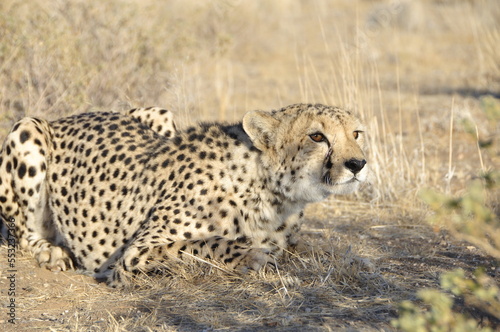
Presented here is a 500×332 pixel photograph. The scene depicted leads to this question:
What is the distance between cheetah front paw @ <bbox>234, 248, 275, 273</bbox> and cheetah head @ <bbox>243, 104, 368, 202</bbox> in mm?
317

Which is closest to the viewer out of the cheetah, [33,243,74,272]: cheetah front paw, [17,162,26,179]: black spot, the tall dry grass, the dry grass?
the dry grass

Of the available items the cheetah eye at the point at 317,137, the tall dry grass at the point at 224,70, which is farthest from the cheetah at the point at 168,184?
the tall dry grass at the point at 224,70

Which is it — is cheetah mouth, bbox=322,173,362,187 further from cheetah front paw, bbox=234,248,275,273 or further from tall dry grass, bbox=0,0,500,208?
tall dry grass, bbox=0,0,500,208

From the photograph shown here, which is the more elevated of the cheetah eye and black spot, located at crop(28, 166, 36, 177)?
the cheetah eye

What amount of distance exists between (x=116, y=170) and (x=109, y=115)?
43 centimetres

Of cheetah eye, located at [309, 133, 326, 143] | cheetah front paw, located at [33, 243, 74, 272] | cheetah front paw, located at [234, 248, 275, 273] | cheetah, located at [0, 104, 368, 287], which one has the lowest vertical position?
cheetah front paw, located at [33, 243, 74, 272]

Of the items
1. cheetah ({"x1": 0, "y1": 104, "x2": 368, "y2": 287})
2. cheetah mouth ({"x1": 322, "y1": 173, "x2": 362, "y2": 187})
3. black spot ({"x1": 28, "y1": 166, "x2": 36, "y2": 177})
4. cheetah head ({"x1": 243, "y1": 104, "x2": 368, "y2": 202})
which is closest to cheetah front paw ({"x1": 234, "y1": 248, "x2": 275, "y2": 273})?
cheetah ({"x1": 0, "y1": 104, "x2": 368, "y2": 287})

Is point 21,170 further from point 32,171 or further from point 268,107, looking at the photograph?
point 268,107

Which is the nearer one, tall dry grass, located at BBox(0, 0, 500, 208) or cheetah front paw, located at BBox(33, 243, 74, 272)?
cheetah front paw, located at BBox(33, 243, 74, 272)

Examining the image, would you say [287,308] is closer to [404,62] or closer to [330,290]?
[330,290]

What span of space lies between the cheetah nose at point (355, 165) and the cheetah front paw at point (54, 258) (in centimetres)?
174

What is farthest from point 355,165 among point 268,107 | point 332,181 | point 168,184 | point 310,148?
point 268,107

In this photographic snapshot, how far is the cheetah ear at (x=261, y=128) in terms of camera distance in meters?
3.85

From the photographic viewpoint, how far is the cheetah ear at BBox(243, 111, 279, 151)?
3.85m
